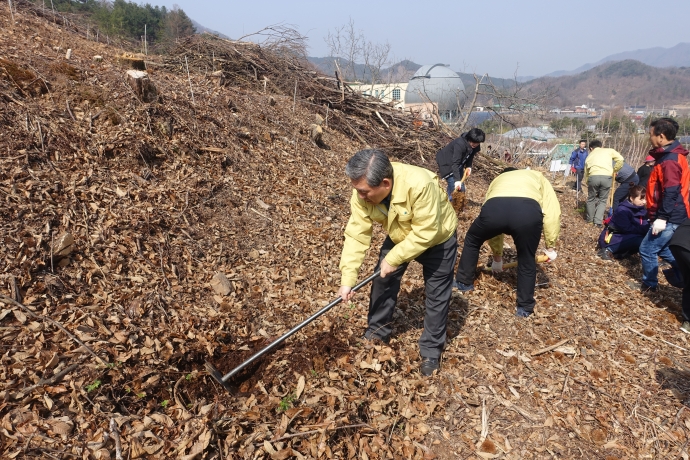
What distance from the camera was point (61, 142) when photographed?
4184 mm

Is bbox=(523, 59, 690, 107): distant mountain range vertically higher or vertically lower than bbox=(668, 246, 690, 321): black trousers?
higher

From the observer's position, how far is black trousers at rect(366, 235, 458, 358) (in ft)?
9.64

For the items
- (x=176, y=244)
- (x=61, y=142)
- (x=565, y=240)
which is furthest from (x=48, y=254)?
(x=565, y=240)

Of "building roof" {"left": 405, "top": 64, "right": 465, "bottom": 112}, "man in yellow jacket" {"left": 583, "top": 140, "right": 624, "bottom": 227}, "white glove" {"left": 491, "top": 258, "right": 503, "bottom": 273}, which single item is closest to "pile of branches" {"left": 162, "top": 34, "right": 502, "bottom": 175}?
"man in yellow jacket" {"left": 583, "top": 140, "right": 624, "bottom": 227}

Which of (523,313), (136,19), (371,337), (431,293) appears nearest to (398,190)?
(431,293)

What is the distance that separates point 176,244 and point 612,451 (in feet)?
13.4

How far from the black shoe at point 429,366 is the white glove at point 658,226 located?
114 inches

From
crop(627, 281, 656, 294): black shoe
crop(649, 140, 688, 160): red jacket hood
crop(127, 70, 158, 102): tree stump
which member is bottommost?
crop(627, 281, 656, 294): black shoe

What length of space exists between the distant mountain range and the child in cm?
10479

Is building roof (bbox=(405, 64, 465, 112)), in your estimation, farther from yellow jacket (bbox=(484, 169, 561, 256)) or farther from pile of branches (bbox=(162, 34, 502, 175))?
yellow jacket (bbox=(484, 169, 561, 256))

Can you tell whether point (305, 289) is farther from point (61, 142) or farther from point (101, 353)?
point (61, 142)

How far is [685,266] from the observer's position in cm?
360

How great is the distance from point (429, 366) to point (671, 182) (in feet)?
10.1

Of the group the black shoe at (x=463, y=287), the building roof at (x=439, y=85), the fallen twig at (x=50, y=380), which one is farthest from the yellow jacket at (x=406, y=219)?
the building roof at (x=439, y=85)
